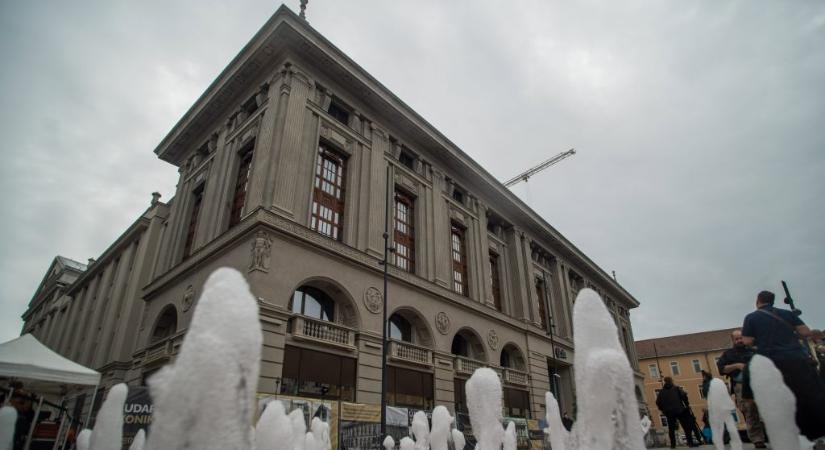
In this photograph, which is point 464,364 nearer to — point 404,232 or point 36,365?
point 404,232

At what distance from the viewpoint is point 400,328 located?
806 inches

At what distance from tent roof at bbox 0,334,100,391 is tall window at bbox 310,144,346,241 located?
30.5 feet

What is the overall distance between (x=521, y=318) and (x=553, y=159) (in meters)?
46.6

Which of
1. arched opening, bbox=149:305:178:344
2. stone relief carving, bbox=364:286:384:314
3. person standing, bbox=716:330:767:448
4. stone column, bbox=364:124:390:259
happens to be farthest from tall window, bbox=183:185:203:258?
person standing, bbox=716:330:767:448

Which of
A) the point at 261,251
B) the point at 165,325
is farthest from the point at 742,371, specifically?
the point at 165,325

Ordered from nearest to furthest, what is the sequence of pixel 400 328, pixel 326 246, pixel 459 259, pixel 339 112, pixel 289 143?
pixel 326 246, pixel 289 143, pixel 400 328, pixel 339 112, pixel 459 259

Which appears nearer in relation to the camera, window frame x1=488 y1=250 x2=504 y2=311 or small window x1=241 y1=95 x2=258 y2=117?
small window x1=241 y1=95 x2=258 y2=117

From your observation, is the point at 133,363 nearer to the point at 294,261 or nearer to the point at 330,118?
the point at 294,261

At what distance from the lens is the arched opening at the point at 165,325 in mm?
19734

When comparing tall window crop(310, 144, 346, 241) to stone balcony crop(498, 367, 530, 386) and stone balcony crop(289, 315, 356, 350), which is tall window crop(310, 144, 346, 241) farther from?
stone balcony crop(498, 367, 530, 386)

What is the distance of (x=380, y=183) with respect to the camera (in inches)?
829

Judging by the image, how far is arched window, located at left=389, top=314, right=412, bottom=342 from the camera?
20.0m

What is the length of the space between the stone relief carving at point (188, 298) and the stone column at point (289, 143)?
214 inches

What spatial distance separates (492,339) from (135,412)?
60.5 feet
